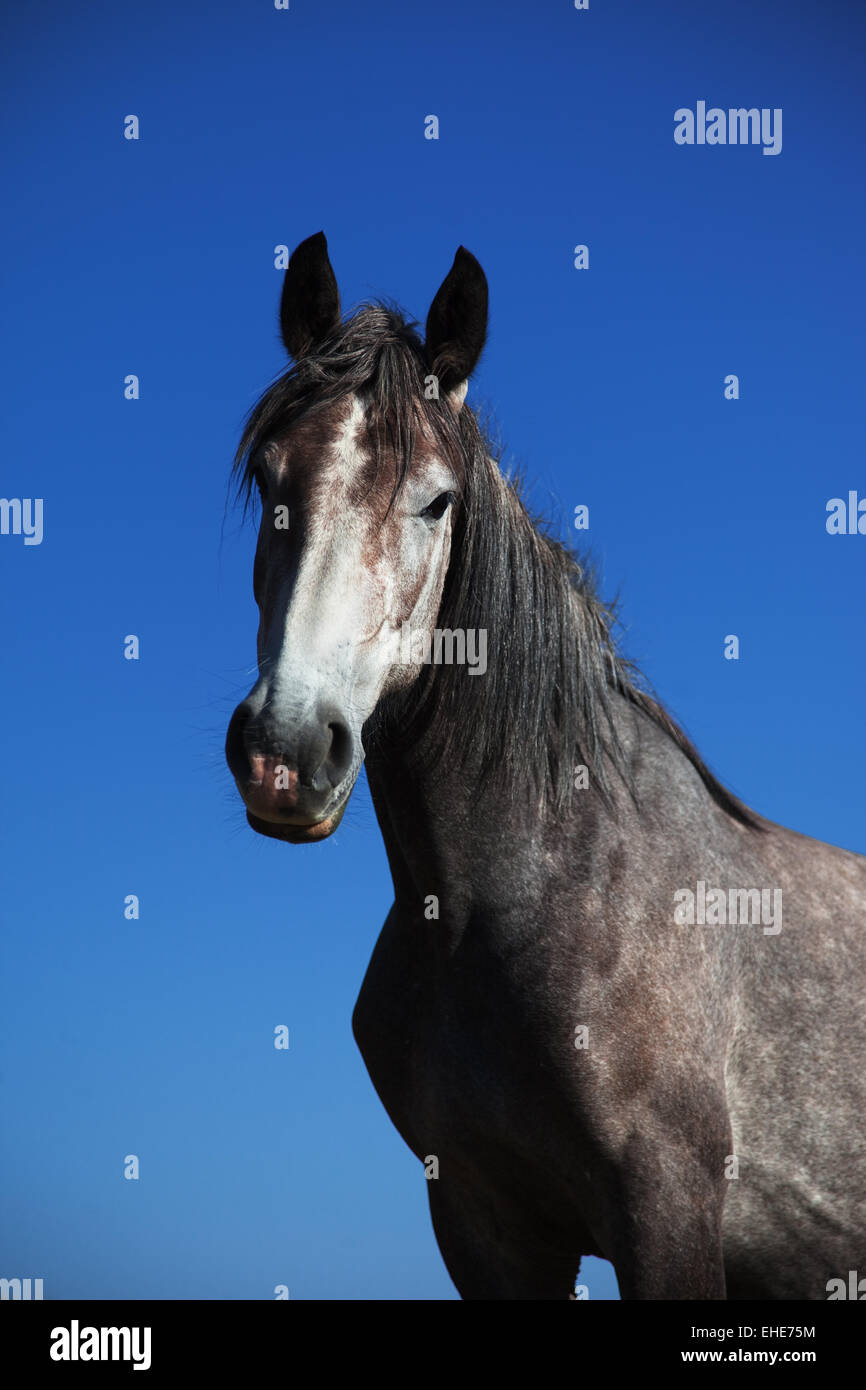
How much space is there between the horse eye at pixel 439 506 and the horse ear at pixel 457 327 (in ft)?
1.83

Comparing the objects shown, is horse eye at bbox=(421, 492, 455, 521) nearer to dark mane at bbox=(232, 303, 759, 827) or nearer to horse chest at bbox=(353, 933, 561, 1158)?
dark mane at bbox=(232, 303, 759, 827)

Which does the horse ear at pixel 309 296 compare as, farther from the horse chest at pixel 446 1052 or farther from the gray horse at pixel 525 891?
the horse chest at pixel 446 1052

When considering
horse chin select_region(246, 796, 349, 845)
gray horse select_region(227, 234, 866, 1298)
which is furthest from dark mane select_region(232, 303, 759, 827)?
horse chin select_region(246, 796, 349, 845)

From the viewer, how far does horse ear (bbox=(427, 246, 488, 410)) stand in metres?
4.88

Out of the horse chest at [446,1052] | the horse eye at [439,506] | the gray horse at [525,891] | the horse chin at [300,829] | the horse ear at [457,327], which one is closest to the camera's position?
the horse chin at [300,829]

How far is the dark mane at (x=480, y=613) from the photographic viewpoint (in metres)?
4.64

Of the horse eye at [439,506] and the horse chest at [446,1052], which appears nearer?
the horse chest at [446,1052]

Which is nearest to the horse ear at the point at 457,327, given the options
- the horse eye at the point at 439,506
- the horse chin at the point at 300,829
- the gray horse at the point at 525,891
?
the gray horse at the point at 525,891

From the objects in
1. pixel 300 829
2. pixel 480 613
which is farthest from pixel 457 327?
pixel 300 829

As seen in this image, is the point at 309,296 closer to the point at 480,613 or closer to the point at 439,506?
the point at 439,506

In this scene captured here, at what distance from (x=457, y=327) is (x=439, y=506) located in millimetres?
889

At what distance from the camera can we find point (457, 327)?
16.2ft
